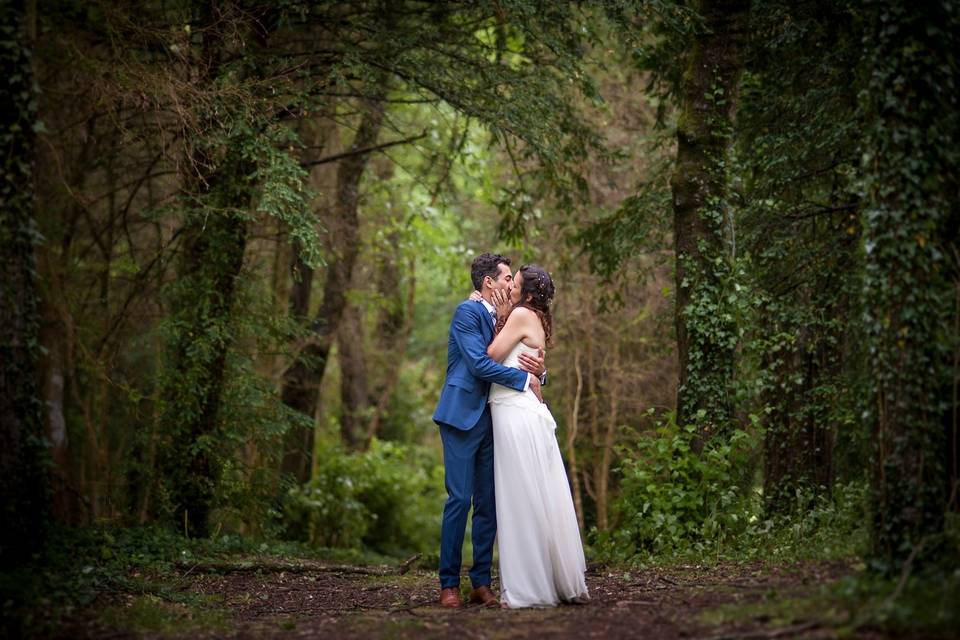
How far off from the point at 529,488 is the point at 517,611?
33.4 inches

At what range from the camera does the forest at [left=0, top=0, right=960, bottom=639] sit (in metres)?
5.69

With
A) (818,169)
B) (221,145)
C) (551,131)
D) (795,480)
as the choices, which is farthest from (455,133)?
(795,480)

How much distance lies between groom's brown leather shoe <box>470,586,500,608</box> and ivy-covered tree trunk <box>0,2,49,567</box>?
3112 mm

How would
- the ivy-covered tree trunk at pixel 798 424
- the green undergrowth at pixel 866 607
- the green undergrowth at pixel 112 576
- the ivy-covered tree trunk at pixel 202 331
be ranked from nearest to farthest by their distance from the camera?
the green undergrowth at pixel 866 607
the green undergrowth at pixel 112 576
the ivy-covered tree trunk at pixel 798 424
the ivy-covered tree trunk at pixel 202 331

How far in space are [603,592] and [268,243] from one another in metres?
10.3

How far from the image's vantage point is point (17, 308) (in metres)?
6.43

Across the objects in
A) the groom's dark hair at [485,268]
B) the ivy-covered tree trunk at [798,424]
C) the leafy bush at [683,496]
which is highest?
the groom's dark hair at [485,268]

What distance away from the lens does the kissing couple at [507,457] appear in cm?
686

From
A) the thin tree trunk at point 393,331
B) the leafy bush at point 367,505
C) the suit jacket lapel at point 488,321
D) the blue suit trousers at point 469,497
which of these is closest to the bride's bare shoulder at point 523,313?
the suit jacket lapel at point 488,321

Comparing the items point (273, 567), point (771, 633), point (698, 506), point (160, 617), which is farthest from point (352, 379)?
point (771, 633)

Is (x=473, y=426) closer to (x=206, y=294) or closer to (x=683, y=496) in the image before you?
(x=683, y=496)

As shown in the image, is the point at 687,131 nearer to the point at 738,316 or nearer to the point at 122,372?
the point at 738,316

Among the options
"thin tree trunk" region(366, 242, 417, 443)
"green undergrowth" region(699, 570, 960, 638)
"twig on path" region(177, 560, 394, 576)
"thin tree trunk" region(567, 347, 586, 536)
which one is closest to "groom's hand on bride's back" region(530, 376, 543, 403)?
"green undergrowth" region(699, 570, 960, 638)

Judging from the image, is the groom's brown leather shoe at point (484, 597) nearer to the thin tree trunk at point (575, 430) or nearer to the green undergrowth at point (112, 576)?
the green undergrowth at point (112, 576)
